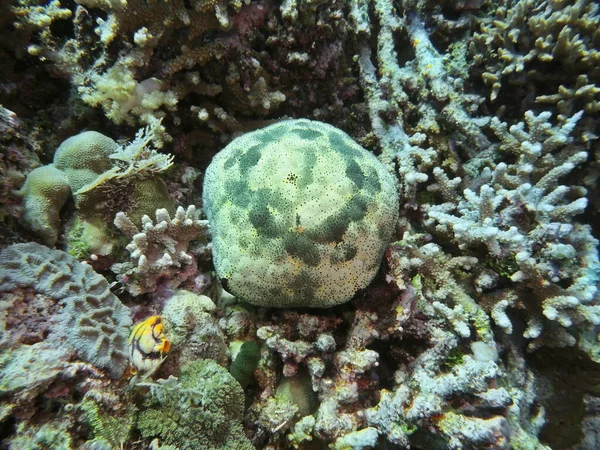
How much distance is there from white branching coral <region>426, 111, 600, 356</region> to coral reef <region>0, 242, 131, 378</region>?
105 inches

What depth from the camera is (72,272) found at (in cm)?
253

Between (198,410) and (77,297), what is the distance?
1126 mm

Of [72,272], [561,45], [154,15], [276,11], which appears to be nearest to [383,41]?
[276,11]

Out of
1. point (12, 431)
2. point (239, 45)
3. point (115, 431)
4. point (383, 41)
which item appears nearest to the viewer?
point (12, 431)

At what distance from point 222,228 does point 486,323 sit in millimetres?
2253

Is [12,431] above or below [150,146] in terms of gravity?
below

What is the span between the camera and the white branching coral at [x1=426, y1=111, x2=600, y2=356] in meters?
2.80

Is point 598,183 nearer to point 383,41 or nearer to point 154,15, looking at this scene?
point 383,41

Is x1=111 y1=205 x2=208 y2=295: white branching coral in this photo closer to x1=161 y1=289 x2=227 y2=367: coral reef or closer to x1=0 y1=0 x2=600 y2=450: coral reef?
x1=0 y1=0 x2=600 y2=450: coral reef

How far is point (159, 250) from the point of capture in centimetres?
291

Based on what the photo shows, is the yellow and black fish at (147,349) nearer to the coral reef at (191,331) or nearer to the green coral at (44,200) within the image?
the coral reef at (191,331)

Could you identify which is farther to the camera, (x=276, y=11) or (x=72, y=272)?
(x=276, y=11)

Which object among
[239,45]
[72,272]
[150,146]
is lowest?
[72,272]

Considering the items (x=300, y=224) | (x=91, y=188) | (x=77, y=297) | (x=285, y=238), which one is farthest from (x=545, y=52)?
(x=77, y=297)
